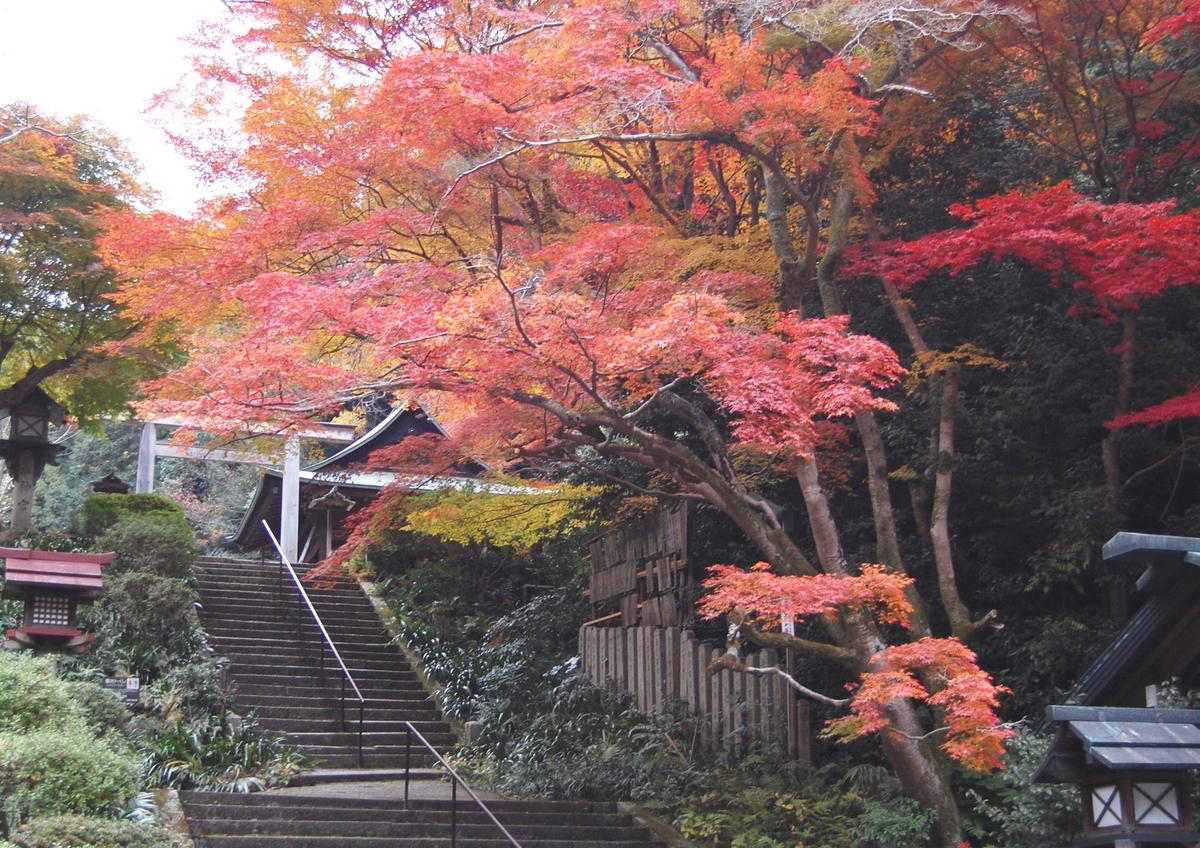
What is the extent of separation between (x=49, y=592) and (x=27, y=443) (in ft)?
32.8

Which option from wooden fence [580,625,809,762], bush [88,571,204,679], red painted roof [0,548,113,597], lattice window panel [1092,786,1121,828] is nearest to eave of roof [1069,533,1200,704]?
lattice window panel [1092,786,1121,828]

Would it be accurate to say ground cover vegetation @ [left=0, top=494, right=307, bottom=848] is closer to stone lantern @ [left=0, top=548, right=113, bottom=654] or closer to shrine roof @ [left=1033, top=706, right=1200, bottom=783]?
stone lantern @ [left=0, top=548, right=113, bottom=654]

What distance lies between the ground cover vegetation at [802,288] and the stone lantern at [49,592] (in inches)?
82.6

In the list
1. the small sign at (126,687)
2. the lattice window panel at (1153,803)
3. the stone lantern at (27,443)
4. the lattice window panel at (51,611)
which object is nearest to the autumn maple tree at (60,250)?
the stone lantern at (27,443)

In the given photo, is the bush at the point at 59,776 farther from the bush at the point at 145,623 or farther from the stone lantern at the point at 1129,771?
the stone lantern at the point at 1129,771

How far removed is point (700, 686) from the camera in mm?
12109

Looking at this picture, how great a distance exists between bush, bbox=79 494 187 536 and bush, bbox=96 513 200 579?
1526 mm

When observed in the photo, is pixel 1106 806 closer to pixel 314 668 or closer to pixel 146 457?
pixel 314 668

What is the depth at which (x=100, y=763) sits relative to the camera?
858 centimetres

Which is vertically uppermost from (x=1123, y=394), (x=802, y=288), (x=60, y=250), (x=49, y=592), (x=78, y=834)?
Answer: (x=60, y=250)

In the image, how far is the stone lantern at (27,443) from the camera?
1955cm

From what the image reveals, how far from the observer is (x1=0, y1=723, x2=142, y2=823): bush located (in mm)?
A: 7812

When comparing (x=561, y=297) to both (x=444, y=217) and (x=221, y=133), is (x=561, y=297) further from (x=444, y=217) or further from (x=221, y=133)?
(x=221, y=133)

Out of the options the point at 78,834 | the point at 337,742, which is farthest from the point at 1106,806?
the point at 337,742
